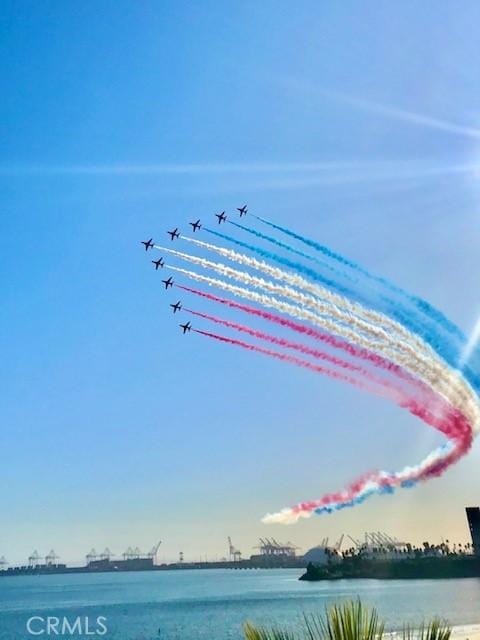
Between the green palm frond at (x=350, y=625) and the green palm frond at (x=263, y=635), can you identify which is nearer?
the green palm frond at (x=350, y=625)

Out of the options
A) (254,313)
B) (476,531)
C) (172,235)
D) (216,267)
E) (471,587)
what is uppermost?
(172,235)

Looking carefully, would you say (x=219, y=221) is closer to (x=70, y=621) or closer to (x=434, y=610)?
(x=434, y=610)

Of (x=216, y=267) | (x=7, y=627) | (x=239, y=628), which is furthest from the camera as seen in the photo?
(x=7, y=627)

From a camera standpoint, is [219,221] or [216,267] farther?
A: [219,221]

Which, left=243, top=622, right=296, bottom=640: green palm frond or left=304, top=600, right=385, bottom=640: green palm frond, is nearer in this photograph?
left=304, top=600, right=385, bottom=640: green palm frond

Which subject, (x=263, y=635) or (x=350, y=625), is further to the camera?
(x=263, y=635)

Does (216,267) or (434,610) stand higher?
(216,267)

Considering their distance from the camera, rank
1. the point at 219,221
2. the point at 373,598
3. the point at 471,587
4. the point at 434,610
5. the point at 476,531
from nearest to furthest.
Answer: the point at 219,221 → the point at 434,610 → the point at 373,598 → the point at 471,587 → the point at 476,531

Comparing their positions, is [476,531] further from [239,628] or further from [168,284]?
[168,284]

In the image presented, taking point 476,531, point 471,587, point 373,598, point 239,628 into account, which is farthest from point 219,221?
point 476,531
